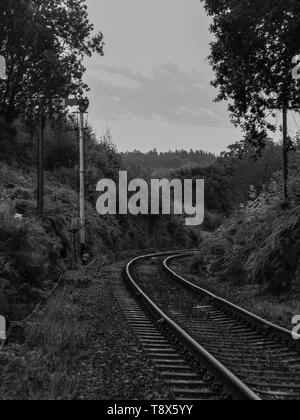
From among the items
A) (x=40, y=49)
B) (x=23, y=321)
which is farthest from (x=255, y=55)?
(x=40, y=49)

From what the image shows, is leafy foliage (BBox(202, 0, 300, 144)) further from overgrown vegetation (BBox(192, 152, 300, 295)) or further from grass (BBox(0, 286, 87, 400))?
grass (BBox(0, 286, 87, 400))

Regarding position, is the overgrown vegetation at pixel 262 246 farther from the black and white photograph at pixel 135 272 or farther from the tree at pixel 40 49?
the tree at pixel 40 49

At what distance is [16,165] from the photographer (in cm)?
3075

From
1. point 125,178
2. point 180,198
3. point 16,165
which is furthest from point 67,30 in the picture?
point 180,198

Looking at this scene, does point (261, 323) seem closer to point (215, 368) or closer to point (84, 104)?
point (215, 368)

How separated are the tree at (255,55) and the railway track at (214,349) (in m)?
6.45

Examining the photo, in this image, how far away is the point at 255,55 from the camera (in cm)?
1480

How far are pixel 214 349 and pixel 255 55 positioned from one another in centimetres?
982

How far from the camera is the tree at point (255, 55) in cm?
1339

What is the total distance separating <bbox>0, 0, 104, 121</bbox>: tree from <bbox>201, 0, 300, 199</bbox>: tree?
53.8ft

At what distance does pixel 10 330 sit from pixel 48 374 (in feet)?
7.07

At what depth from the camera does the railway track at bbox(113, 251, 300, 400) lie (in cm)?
596

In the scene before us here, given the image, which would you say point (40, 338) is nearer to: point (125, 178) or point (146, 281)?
point (146, 281)

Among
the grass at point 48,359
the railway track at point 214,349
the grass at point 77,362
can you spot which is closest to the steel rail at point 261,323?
the railway track at point 214,349
